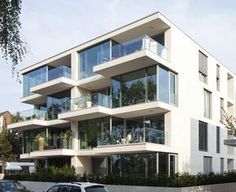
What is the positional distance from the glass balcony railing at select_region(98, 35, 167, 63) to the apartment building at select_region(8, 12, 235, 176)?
73 millimetres

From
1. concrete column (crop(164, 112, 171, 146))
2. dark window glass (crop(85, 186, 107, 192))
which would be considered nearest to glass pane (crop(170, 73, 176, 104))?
concrete column (crop(164, 112, 171, 146))

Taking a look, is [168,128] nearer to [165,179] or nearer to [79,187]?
[165,179]

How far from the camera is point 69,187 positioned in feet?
52.2

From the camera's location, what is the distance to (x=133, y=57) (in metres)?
30.1

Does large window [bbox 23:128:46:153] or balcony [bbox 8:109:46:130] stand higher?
balcony [bbox 8:109:46:130]

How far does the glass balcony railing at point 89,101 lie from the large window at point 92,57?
2.45m

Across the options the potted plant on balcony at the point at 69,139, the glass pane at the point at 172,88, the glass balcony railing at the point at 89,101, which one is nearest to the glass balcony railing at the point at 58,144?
the potted plant on balcony at the point at 69,139

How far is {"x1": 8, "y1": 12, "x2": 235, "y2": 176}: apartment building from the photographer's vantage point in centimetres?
3038

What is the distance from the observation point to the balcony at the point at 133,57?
29.6m

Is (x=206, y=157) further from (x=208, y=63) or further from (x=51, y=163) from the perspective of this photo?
(x=51, y=163)

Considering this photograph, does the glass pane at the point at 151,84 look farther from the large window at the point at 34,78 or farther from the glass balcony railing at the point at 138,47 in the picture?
the large window at the point at 34,78

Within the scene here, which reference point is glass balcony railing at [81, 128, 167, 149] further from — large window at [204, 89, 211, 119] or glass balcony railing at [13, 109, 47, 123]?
glass balcony railing at [13, 109, 47, 123]

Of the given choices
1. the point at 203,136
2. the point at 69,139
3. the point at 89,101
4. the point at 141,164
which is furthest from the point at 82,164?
the point at 203,136

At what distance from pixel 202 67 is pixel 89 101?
9898 millimetres
